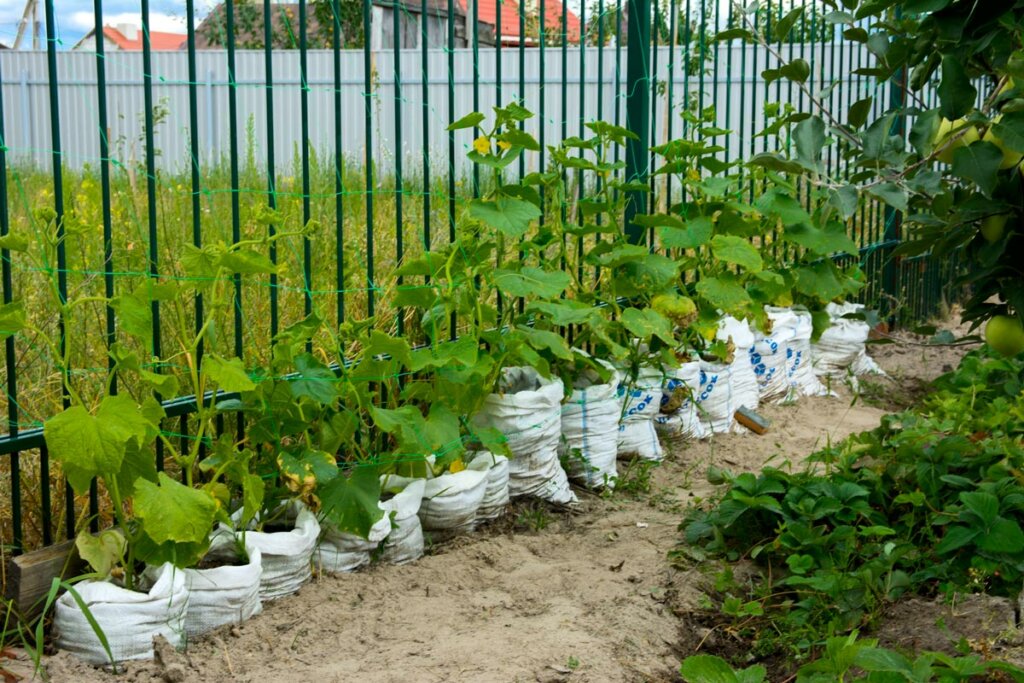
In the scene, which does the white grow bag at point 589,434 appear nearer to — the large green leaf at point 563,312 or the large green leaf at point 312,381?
the large green leaf at point 563,312

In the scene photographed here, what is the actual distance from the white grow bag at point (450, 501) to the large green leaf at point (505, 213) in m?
0.75

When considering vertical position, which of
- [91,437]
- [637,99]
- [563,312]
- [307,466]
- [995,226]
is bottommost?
[307,466]

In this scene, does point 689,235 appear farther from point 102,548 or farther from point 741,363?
point 102,548

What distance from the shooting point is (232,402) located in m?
2.99

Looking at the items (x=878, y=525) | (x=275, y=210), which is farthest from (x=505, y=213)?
(x=878, y=525)

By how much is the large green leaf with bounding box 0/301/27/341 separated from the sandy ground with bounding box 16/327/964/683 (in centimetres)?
74

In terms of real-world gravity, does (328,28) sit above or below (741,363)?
→ above

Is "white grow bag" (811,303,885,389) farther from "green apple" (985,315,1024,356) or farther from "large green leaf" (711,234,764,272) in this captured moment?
"green apple" (985,315,1024,356)

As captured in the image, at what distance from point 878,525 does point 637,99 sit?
2.45 metres

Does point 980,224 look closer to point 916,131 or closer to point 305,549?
point 916,131

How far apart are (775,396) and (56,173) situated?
3.71 metres

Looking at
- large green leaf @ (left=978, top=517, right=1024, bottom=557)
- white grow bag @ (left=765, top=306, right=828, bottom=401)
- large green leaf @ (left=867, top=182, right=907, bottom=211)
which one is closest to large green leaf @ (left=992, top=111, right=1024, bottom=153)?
large green leaf @ (left=867, top=182, right=907, bottom=211)

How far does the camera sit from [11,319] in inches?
96.7

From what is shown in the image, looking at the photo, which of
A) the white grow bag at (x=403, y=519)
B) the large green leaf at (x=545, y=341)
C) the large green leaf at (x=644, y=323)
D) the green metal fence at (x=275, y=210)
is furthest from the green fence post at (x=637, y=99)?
the white grow bag at (x=403, y=519)
